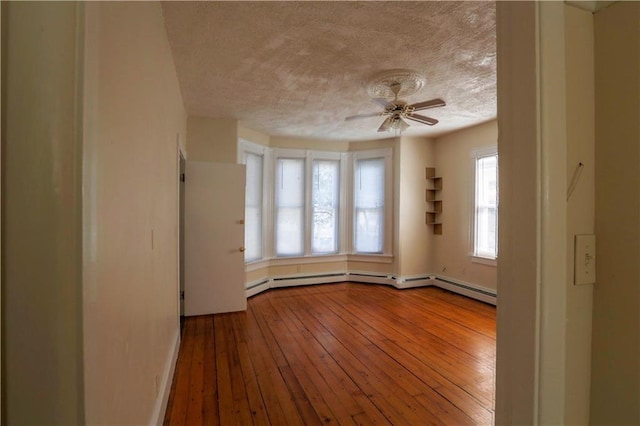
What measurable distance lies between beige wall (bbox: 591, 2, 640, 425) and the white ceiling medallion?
190 centimetres

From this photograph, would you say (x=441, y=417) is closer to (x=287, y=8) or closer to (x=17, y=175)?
(x=17, y=175)

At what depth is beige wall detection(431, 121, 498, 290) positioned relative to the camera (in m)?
4.33

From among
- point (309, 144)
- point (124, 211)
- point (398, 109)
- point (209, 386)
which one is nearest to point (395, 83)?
point (398, 109)

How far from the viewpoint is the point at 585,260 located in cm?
74

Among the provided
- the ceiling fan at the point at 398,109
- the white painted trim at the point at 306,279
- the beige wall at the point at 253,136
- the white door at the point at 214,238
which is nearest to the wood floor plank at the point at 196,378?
the white door at the point at 214,238

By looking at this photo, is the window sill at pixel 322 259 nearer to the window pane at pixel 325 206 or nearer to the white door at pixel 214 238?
the window pane at pixel 325 206

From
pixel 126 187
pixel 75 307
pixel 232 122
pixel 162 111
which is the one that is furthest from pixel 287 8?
pixel 232 122

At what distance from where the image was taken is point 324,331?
3.27 m

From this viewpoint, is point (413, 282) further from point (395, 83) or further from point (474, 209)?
point (395, 83)

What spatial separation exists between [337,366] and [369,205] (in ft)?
10.6

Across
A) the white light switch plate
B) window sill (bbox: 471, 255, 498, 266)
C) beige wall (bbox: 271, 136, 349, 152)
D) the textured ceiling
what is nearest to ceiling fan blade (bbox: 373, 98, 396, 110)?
the textured ceiling

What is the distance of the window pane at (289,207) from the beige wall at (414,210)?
5.49 feet

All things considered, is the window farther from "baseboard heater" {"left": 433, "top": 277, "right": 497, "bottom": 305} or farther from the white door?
the white door

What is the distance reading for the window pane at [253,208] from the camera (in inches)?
177
